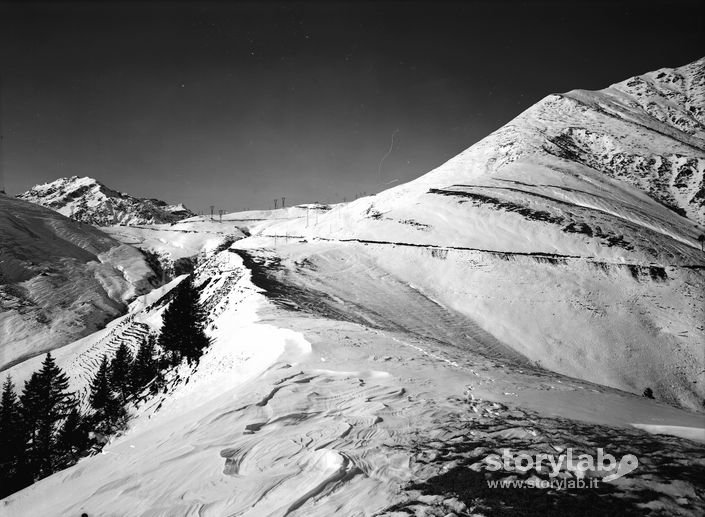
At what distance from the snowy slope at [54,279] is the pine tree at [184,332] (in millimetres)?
77476

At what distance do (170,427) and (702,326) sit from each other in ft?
199

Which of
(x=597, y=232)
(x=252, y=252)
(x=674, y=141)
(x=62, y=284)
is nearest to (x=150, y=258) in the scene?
(x=62, y=284)

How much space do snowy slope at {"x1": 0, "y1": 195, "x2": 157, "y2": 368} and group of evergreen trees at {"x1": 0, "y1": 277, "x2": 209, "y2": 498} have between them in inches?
2559

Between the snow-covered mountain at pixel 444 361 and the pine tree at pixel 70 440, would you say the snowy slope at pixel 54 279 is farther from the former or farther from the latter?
the pine tree at pixel 70 440

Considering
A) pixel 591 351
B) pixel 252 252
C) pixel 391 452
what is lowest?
pixel 591 351

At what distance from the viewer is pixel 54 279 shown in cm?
12356

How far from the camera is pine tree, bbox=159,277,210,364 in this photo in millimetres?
26156

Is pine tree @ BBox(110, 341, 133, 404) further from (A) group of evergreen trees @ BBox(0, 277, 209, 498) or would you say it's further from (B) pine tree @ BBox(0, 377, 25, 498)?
(B) pine tree @ BBox(0, 377, 25, 498)

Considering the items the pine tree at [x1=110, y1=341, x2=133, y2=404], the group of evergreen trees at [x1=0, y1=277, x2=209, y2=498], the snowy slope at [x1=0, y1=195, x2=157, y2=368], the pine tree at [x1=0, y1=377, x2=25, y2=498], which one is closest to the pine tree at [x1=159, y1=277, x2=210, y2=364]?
the group of evergreen trees at [x1=0, y1=277, x2=209, y2=498]

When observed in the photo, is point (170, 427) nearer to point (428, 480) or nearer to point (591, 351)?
point (428, 480)

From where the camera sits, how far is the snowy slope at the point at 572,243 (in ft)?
133

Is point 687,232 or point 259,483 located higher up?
point 687,232

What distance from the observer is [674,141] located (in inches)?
4875

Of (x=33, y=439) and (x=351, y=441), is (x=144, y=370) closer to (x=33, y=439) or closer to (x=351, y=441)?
(x=33, y=439)
